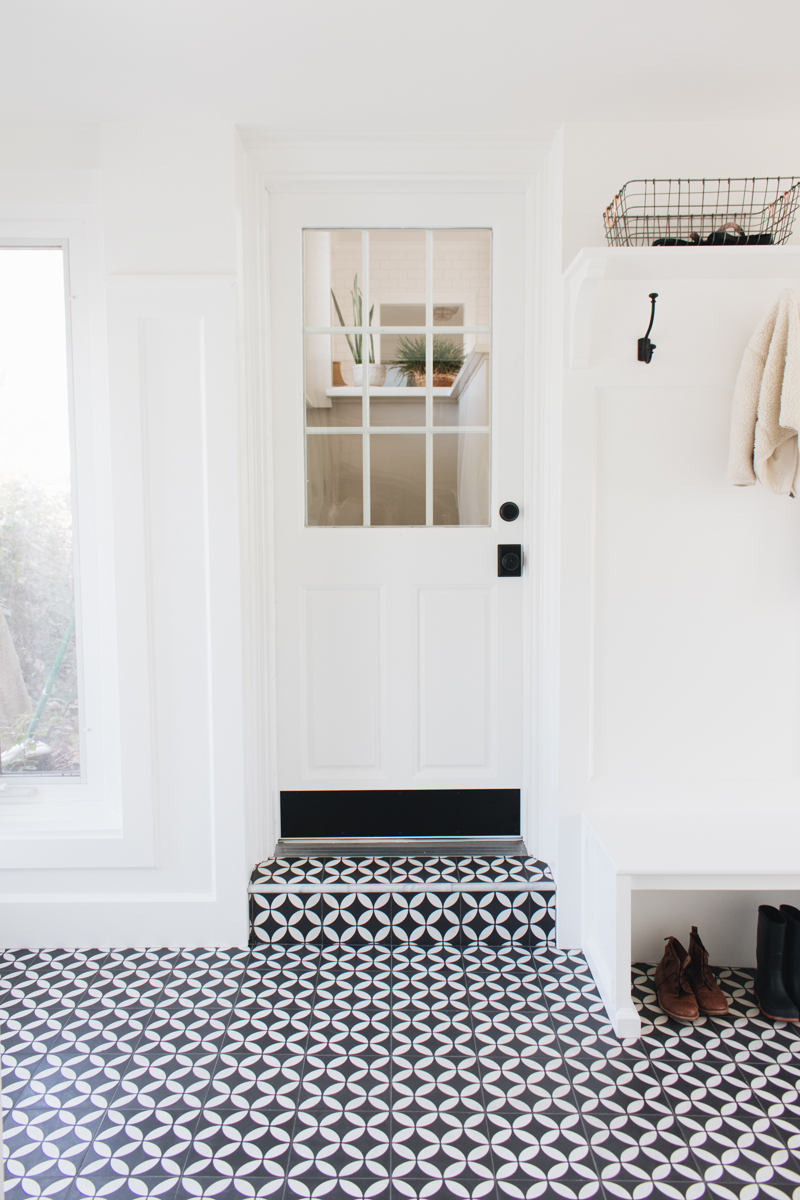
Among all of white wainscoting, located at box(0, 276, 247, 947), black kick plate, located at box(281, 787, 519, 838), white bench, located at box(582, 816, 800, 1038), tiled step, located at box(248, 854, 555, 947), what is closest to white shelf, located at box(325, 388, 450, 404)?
white wainscoting, located at box(0, 276, 247, 947)

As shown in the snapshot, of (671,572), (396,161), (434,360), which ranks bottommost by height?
(671,572)

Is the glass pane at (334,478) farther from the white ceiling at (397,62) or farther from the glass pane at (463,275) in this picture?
the white ceiling at (397,62)

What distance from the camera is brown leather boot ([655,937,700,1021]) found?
6.22 feet

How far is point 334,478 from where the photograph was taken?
238 cm

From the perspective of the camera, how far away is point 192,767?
220cm

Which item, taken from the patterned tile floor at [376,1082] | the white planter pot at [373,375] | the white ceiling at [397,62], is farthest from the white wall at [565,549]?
the white planter pot at [373,375]

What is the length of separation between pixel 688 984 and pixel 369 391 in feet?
5.98

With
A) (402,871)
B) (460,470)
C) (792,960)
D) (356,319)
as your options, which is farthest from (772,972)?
(356,319)

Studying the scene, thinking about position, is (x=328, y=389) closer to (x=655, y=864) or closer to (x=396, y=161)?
(x=396, y=161)

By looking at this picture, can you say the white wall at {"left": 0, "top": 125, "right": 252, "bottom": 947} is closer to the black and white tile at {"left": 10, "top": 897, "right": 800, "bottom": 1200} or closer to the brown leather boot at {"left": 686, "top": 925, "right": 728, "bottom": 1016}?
the black and white tile at {"left": 10, "top": 897, "right": 800, "bottom": 1200}

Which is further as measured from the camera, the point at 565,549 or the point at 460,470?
the point at 460,470

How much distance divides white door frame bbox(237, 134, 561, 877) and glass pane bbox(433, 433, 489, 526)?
0.44ft

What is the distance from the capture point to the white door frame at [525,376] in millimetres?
2160

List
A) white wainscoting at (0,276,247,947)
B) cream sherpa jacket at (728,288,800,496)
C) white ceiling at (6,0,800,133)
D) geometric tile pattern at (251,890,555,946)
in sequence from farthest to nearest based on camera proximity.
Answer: geometric tile pattern at (251,890,555,946), white wainscoting at (0,276,247,947), cream sherpa jacket at (728,288,800,496), white ceiling at (6,0,800,133)
